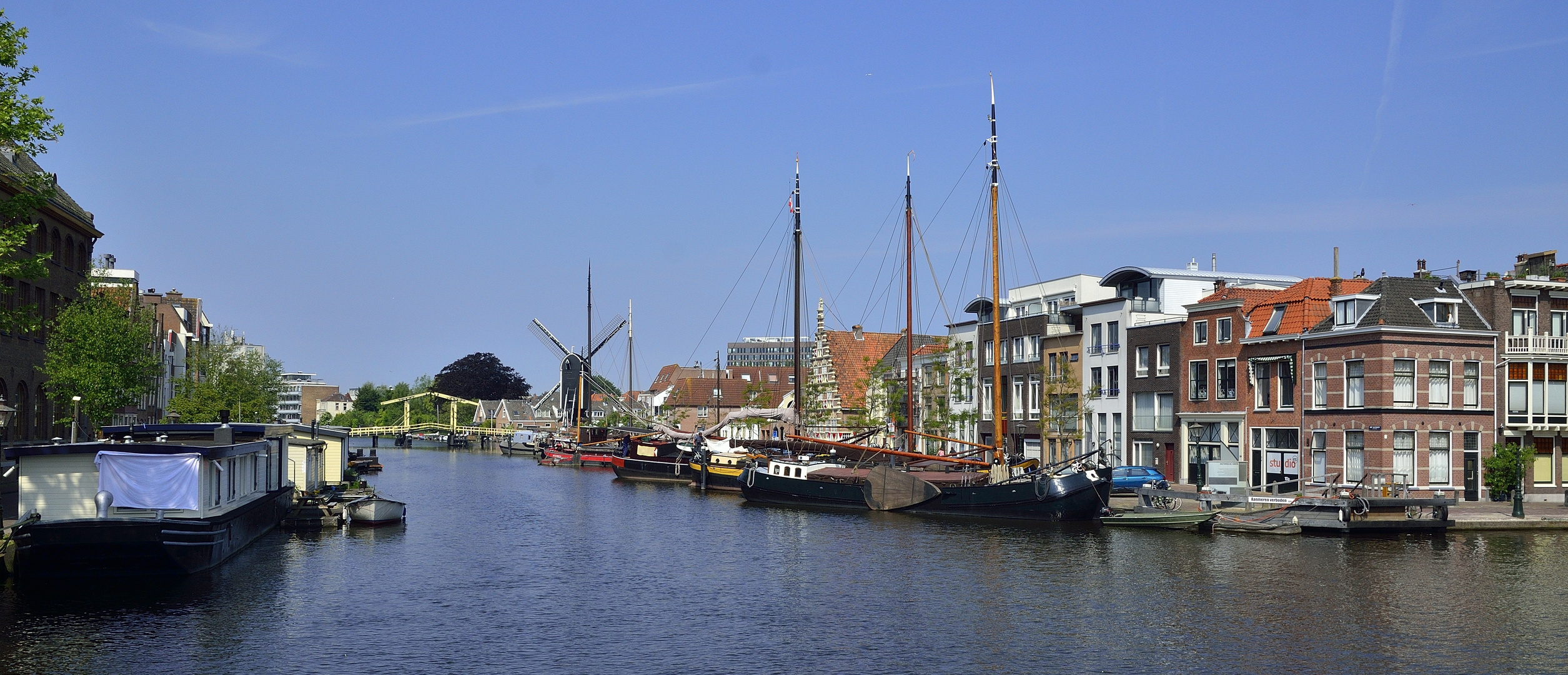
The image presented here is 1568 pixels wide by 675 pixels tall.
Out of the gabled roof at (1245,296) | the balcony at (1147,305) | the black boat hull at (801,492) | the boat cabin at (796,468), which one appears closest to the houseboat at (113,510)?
the black boat hull at (801,492)

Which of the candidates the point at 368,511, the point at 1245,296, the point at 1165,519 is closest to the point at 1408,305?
the point at 1245,296

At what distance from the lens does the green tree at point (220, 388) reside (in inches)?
3834

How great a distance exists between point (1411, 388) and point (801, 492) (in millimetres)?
32446

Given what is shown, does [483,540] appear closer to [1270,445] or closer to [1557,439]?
[1270,445]

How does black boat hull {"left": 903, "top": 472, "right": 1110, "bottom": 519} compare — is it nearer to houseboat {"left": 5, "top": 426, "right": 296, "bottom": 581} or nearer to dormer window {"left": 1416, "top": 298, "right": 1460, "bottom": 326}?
dormer window {"left": 1416, "top": 298, "right": 1460, "bottom": 326}

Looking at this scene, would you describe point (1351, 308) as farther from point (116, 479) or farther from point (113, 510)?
point (113, 510)

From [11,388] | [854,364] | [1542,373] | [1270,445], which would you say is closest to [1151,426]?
[1270,445]

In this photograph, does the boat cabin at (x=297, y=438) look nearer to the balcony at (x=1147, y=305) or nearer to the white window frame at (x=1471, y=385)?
the balcony at (x=1147, y=305)

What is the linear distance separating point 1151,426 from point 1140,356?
174 inches

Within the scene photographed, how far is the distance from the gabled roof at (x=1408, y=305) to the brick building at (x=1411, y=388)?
0.04 m

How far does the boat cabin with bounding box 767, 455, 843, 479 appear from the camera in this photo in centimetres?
7494

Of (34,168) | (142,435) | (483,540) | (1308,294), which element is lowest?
(483,540)

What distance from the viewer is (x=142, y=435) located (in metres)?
43.9

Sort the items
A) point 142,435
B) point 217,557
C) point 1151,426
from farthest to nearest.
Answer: point 1151,426
point 142,435
point 217,557
